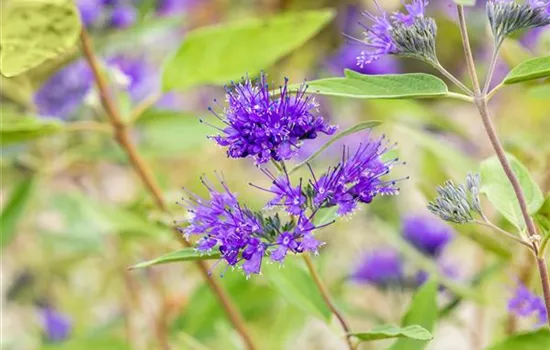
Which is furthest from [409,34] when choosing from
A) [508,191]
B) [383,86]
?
[508,191]

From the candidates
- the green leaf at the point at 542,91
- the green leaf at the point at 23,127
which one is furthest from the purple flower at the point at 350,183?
the green leaf at the point at 23,127

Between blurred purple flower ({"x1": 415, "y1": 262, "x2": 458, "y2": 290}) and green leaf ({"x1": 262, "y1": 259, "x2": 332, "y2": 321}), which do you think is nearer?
green leaf ({"x1": 262, "y1": 259, "x2": 332, "y2": 321})

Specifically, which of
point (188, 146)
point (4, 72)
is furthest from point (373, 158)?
point (188, 146)

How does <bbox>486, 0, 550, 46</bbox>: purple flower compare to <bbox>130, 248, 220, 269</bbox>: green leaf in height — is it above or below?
above

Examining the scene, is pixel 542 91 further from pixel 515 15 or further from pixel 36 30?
pixel 36 30

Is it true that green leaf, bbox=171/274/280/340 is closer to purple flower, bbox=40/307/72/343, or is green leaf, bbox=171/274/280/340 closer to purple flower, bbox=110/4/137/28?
purple flower, bbox=40/307/72/343

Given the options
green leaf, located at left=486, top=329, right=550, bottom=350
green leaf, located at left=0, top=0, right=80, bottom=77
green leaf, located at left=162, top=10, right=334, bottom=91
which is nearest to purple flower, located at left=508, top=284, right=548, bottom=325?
green leaf, located at left=486, top=329, right=550, bottom=350
